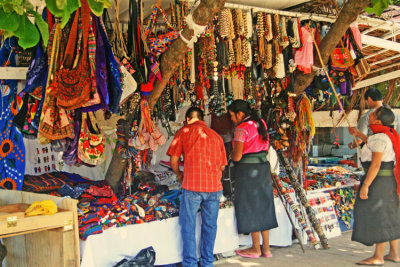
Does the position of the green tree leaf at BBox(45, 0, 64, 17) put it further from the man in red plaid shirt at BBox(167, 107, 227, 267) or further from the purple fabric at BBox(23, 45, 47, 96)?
the man in red plaid shirt at BBox(167, 107, 227, 267)

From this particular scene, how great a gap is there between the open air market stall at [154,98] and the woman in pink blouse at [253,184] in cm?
19

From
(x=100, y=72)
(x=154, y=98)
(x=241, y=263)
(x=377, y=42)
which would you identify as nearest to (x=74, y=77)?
(x=100, y=72)

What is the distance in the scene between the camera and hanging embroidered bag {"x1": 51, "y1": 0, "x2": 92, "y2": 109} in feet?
10.6

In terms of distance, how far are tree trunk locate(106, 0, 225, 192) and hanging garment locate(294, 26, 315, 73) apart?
1767 millimetres

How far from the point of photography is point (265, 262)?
179 inches

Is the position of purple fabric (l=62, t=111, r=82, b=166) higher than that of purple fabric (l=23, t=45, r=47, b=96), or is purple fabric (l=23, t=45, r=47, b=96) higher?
purple fabric (l=23, t=45, r=47, b=96)

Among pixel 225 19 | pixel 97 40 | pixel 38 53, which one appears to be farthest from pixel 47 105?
pixel 225 19

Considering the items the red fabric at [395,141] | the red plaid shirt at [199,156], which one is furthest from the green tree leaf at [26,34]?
the red fabric at [395,141]

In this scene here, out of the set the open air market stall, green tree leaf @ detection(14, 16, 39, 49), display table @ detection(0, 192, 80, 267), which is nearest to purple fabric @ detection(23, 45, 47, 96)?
the open air market stall

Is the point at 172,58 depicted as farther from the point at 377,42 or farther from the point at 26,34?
the point at 377,42

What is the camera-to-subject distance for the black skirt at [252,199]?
182 inches

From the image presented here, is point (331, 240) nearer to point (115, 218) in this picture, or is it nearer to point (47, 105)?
point (115, 218)

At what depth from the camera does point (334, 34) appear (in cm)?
476

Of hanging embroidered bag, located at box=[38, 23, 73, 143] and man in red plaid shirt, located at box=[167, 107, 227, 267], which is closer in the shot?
hanging embroidered bag, located at box=[38, 23, 73, 143]
